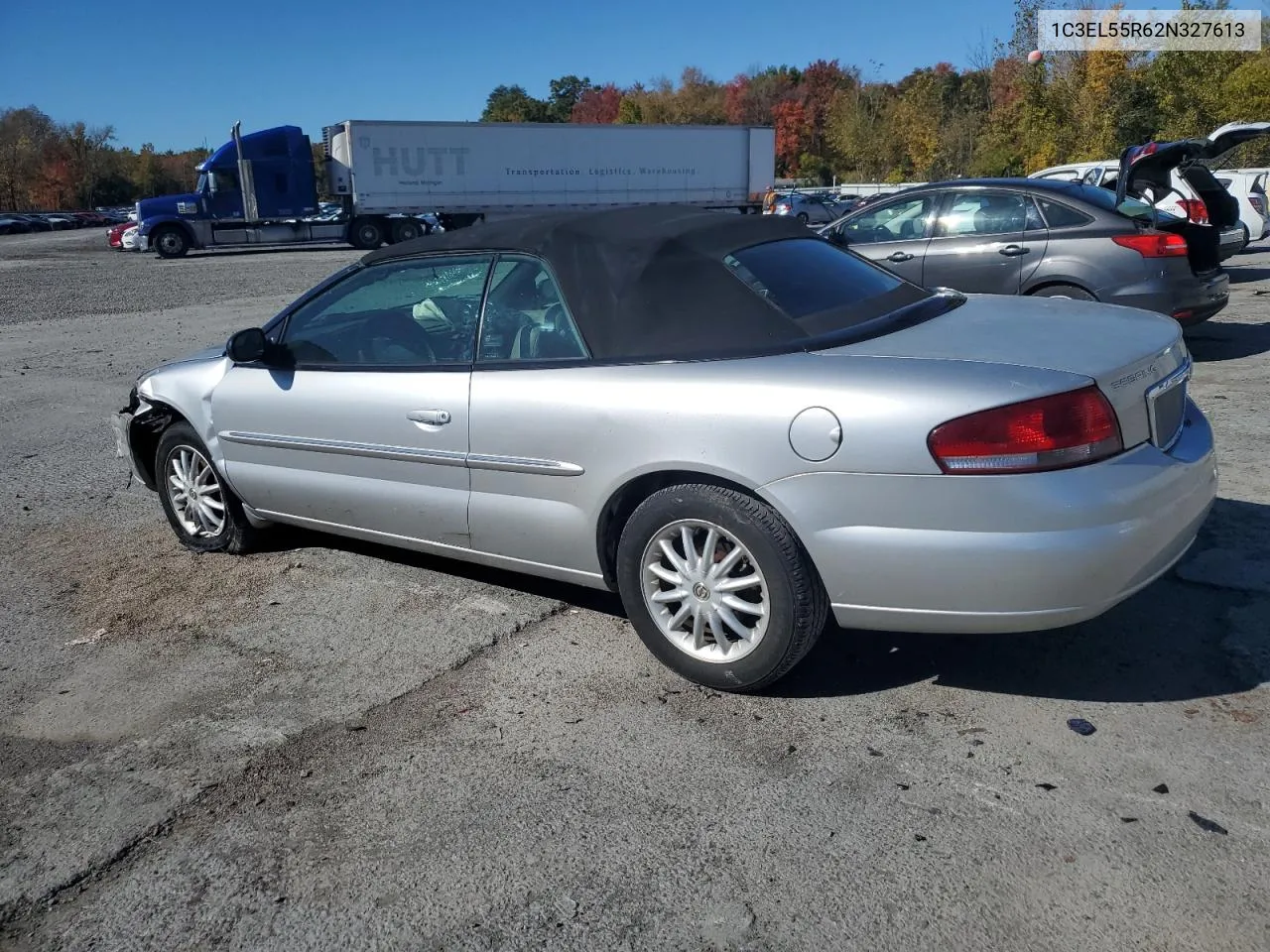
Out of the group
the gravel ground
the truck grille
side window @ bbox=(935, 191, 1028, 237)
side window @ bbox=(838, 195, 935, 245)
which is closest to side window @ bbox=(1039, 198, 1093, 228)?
side window @ bbox=(935, 191, 1028, 237)

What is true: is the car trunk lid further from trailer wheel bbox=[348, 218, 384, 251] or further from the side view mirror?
trailer wheel bbox=[348, 218, 384, 251]

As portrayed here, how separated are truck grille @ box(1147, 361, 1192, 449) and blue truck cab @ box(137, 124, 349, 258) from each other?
110 feet

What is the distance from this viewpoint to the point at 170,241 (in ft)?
110

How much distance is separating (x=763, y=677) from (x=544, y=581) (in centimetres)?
152

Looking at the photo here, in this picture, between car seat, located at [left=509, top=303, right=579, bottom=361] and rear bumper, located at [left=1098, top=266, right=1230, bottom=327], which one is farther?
rear bumper, located at [left=1098, top=266, right=1230, bottom=327]

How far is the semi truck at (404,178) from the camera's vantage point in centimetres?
3344

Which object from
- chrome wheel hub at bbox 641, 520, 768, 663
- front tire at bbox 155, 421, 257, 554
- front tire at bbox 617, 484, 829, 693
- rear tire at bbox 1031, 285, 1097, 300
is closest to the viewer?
front tire at bbox 617, 484, 829, 693

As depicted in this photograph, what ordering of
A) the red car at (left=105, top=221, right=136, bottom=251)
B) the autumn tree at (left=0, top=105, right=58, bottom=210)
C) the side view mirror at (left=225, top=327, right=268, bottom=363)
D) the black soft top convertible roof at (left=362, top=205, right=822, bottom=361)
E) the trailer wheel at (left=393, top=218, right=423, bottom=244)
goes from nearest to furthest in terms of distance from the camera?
the black soft top convertible roof at (left=362, top=205, right=822, bottom=361)
the side view mirror at (left=225, top=327, right=268, bottom=363)
the trailer wheel at (left=393, top=218, right=423, bottom=244)
the red car at (left=105, top=221, right=136, bottom=251)
the autumn tree at (left=0, top=105, right=58, bottom=210)

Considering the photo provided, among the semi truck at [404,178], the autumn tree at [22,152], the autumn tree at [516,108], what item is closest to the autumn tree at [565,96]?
the autumn tree at [516,108]

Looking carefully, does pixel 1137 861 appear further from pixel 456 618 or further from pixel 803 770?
pixel 456 618

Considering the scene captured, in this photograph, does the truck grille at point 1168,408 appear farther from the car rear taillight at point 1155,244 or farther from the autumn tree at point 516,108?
the autumn tree at point 516,108

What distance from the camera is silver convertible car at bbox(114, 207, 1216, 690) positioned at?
123 inches

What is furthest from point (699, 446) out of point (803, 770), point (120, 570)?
point (120, 570)

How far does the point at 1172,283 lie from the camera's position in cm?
802
